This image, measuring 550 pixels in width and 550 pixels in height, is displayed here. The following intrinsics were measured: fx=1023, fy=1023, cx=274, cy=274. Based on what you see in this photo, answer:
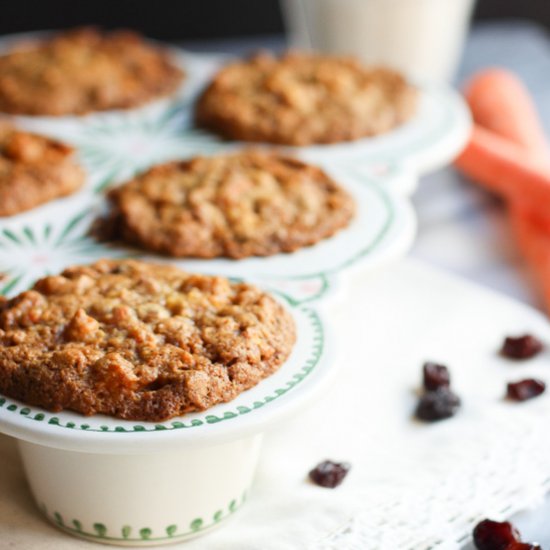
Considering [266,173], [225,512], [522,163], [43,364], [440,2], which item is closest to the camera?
[43,364]

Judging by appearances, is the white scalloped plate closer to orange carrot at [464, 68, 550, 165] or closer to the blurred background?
orange carrot at [464, 68, 550, 165]

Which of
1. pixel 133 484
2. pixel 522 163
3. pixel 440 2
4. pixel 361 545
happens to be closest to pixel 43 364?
pixel 133 484

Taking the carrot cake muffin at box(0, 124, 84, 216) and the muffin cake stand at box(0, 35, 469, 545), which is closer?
the muffin cake stand at box(0, 35, 469, 545)

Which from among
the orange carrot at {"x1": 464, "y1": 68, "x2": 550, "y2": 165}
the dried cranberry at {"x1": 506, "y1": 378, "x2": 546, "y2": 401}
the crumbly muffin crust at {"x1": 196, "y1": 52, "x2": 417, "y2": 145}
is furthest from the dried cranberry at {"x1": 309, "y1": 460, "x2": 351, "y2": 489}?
the orange carrot at {"x1": 464, "y1": 68, "x2": 550, "y2": 165}

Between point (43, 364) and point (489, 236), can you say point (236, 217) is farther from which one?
point (489, 236)

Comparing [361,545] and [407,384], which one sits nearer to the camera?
[361,545]

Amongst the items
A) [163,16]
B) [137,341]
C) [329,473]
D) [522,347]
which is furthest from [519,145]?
[163,16]
